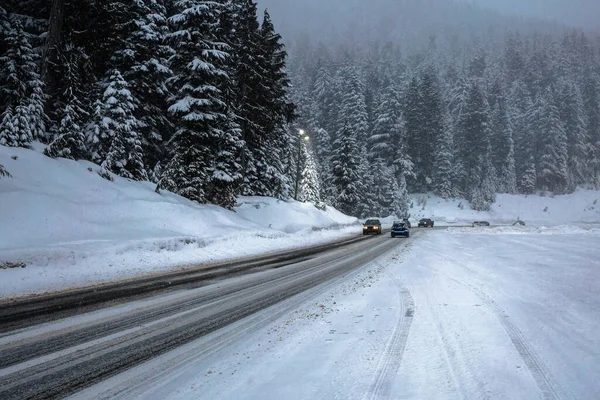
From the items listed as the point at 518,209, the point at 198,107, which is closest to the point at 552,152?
the point at 518,209

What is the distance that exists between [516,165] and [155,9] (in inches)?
3337

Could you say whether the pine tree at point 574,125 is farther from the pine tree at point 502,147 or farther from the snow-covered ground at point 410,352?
the snow-covered ground at point 410,352

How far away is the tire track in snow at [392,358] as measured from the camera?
3.67m

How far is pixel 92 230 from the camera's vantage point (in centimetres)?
1352

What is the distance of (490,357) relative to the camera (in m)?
4.55

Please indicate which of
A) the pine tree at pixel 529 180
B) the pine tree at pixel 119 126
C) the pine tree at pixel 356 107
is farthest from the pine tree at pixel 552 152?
the pine tree at pixel 119 126

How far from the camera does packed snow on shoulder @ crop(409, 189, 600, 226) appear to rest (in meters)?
67.2

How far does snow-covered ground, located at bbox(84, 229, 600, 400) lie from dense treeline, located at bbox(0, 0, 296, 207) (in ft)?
39.8

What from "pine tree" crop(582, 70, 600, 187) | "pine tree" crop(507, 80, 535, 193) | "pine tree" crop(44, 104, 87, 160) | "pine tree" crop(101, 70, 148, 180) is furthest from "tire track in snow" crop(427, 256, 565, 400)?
"pine tree" crop(582, 70, 600, 187)

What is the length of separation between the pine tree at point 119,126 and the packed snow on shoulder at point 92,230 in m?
2.01

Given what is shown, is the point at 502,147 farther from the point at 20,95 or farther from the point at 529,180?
the point at 20,95

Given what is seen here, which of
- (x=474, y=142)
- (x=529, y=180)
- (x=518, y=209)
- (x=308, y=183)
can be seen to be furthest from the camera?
(x=529, y=180)

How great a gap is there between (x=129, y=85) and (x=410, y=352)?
22.5 m

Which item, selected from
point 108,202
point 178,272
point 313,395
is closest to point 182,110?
point 108,202
